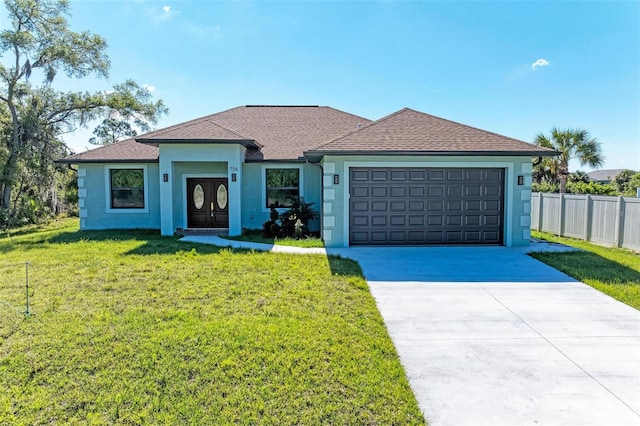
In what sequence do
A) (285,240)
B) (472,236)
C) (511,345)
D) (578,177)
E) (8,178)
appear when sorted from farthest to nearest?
(578,177) → (8,178) → (285,240) → (472,236) → (511,345)

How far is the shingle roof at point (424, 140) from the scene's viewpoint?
10.2 meters

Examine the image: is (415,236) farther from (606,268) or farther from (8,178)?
(8,178)

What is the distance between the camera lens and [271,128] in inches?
655

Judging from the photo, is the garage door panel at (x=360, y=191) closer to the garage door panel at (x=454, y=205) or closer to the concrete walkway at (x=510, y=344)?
the garage door panel at (x=454, y=205)

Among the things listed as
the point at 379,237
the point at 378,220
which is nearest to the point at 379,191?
the point at 378,220

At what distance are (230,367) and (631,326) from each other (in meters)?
5.54

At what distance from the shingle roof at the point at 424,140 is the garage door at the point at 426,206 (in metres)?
0.74

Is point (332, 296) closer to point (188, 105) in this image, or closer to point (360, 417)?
point (360, 417)

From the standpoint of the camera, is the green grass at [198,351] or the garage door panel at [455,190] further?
the garage door panel at [455,190]

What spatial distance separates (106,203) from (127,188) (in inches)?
39.4

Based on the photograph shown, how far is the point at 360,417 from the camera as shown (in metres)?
3.15

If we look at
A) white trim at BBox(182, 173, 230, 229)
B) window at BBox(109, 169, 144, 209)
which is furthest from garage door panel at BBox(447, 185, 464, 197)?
window at BBox(109, 169, 144, 209)

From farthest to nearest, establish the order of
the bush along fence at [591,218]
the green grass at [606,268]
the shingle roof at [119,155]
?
the shingle roof at [119,155] → the bush along fence at [591,218] → the green grass at [606,268]

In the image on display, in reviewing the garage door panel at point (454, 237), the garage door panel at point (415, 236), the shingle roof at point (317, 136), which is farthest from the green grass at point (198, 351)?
the garage door panel at point (454, 237)
